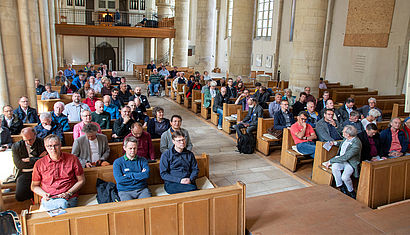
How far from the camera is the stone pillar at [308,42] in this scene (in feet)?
37.8

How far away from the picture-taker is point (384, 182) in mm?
4797

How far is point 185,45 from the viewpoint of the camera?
22234 mm

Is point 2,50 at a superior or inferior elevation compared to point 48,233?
superior

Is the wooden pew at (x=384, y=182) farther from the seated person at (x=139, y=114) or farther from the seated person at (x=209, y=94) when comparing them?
the seated person at (x=209, y=94)

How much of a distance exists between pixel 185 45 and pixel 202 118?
12187 mm

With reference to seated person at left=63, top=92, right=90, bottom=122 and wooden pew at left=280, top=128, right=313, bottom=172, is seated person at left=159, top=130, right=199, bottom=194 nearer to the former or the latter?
wooden pew at left=280, top=128, right=313, bottom=172

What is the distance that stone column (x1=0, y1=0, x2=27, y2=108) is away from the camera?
305 inches

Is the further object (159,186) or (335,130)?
(335,130)

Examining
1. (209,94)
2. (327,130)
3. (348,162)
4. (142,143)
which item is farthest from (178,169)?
(209,94)

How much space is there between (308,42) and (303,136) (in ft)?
20.8

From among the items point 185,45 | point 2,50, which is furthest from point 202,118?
point 185,45

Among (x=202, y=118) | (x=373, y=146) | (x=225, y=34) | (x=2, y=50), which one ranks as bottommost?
(x=202, y=118)

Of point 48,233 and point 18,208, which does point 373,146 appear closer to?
point 48,233

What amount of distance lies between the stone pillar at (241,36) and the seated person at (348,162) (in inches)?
448
